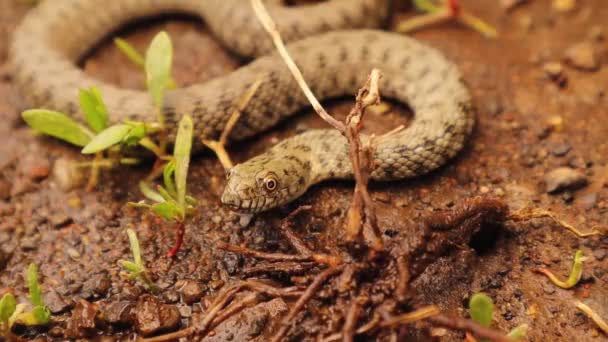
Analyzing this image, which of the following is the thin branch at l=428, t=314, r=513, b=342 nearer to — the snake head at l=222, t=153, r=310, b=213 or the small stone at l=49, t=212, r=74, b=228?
the snake head at l=222, t=153, r=310, b=213

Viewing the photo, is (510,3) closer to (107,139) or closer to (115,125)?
(115,125)

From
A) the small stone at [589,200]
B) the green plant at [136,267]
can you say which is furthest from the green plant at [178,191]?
the small stone at [589,200]

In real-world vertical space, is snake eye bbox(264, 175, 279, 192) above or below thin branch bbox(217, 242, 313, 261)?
above

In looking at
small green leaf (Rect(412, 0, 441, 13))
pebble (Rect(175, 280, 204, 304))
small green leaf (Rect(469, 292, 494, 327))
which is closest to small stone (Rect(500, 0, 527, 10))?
small green leaf (Rect(412, 0, 441, 13))

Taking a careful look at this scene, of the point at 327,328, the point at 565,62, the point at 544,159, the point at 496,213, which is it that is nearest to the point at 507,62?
the point at 565,62

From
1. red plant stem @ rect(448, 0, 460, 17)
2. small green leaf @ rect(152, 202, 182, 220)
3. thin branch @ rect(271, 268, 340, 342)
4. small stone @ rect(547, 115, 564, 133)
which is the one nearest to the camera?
thin branch @ rect(271, 268, 340, 342)

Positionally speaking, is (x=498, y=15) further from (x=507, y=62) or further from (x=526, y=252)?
(x=526, y=252)

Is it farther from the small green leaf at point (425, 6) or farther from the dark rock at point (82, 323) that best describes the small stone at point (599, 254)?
the dark rock at point (82, 323)
